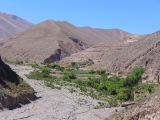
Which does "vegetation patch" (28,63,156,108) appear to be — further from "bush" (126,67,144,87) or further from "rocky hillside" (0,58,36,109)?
"rocky hillside" (0,58,36,109)

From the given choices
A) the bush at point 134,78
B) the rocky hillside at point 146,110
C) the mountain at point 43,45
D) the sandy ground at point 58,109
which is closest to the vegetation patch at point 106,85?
the bush at point 134,78

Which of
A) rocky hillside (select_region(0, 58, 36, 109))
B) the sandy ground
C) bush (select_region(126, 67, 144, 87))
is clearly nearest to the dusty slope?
bush (select_region(126, 67, 144, 87))

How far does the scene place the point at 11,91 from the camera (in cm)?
4078

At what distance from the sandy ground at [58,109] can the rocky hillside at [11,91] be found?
2.81 feet

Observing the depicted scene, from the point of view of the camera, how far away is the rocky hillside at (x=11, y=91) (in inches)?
1517

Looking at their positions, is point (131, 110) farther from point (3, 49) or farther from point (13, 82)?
point (3, 49)

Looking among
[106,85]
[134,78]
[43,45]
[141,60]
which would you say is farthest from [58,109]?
[43,45]

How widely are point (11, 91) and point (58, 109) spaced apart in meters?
4.97

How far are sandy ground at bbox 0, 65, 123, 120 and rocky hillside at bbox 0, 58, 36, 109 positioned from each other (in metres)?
0.86

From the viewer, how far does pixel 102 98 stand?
49031 millimetres

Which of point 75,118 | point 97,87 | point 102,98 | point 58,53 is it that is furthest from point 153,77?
point 58,53

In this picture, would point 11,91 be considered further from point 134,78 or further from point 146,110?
point 146,110

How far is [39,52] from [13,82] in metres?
101

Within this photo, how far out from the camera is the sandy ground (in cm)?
3391
